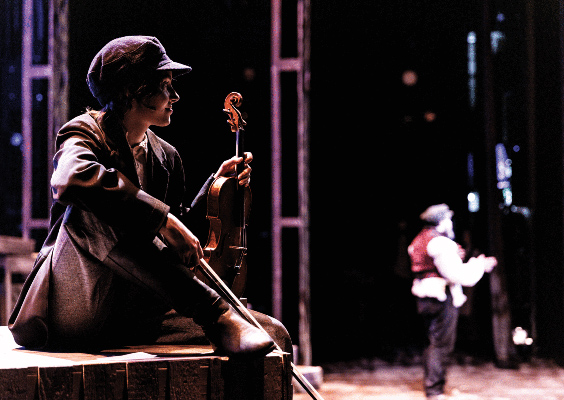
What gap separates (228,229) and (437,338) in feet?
10.5

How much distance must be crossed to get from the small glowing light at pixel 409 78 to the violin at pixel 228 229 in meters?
5.96

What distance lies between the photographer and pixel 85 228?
1968mm

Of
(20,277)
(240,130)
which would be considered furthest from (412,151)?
(240,130)

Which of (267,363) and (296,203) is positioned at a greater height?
(296,203)

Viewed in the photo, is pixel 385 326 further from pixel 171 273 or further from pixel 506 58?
pixel 171 273

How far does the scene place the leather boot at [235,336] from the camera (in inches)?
71.4

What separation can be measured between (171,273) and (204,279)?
0.51 meters

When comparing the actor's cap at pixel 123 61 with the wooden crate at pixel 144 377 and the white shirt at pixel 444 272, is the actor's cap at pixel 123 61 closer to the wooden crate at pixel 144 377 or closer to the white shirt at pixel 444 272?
the wooden crate at pixel 144 377

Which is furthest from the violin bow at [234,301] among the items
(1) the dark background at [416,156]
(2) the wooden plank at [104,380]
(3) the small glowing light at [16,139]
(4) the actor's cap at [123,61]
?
(1) the dark background at [416,156]

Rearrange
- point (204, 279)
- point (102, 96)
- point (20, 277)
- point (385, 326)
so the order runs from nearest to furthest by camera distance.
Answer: point (102, 96) → point (204, 279) → point (20, 277) → point (385, 326)

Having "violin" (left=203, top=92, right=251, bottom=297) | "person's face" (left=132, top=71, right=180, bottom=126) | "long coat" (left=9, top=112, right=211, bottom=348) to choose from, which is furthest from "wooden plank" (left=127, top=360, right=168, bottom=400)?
"person's face" (left=132, top=71, right=180, bottom=126)

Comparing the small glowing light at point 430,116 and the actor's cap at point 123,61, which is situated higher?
the small glowing light at point 430,116

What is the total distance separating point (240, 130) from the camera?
2762 mm

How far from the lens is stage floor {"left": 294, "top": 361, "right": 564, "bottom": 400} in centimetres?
516
